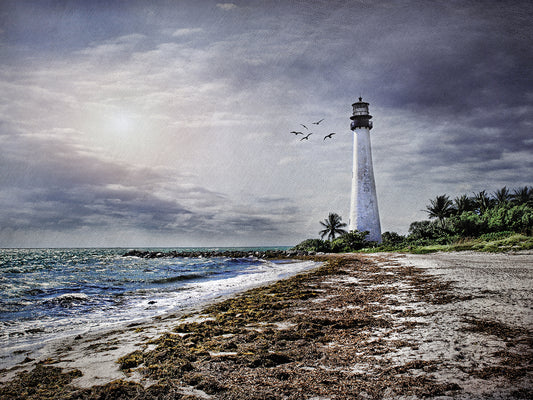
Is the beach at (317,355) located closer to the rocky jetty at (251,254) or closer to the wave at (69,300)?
the wave at (69,300)

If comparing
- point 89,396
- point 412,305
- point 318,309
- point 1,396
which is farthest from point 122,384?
point 412,305

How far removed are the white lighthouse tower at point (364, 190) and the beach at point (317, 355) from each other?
32.3 meters

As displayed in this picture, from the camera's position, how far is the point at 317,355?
415 centimetres

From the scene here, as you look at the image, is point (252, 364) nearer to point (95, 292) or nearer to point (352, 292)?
point (352, 292)

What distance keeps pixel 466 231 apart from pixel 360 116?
63.8 feet

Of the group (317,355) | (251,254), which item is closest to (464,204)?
(251,254)

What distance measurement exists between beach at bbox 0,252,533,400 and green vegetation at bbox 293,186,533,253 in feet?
54.6

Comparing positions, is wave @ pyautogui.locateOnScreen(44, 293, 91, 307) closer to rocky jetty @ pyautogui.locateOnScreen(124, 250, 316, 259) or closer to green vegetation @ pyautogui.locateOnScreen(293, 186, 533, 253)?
green vegetation @ pyautogui.locateOnScreen(293, 186, 533, 253)

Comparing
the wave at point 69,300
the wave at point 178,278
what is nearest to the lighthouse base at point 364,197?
A: the wave at point 178,278

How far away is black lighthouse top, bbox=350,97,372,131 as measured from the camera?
4069 centimetres

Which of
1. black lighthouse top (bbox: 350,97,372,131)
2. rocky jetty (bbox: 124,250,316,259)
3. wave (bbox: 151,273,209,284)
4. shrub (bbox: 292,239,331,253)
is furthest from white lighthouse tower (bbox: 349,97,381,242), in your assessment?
wave (bbox: 151,273,209,284)

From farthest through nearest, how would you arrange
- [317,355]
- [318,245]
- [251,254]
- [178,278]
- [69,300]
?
[251,254] < [318,245] < [178,278] < [69,300] < [317,355]

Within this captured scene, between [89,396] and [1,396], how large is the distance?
A: 4.13 feet

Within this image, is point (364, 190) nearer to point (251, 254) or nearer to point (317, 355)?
point (251, 254)
